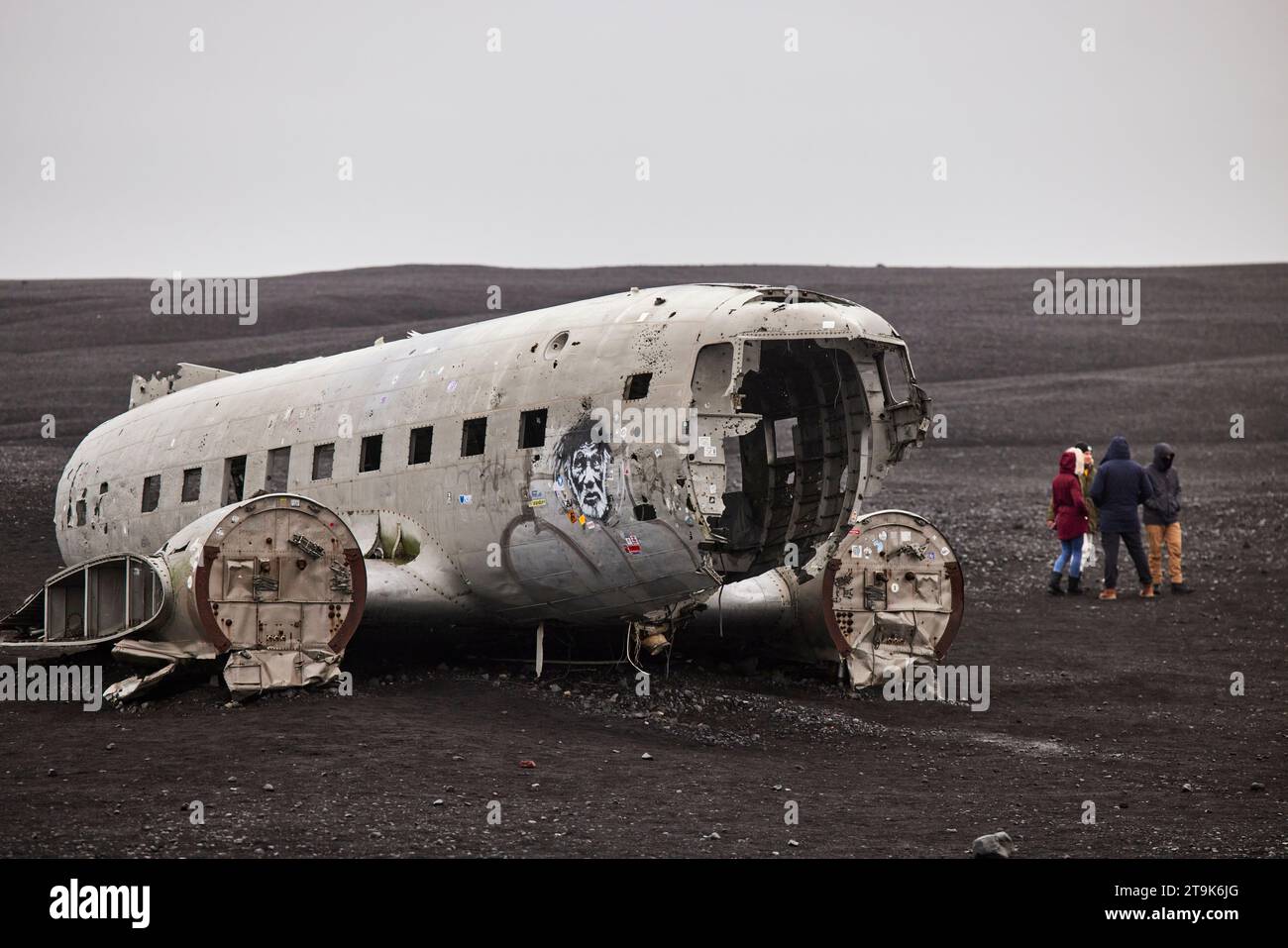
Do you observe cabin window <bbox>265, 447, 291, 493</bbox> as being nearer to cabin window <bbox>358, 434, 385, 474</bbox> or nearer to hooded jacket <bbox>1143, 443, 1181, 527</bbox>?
cabin window <bbox>358, 434, 385, 474</bbox>

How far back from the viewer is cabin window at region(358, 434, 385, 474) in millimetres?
20156

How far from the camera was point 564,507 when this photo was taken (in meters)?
17.9

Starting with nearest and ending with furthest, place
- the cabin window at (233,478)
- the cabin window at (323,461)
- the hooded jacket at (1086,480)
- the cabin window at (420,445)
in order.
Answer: the cabin window at (420,445) → the cabin window at (323,461) → the cabin window at (233,478) → the hooded jacket at (1086,480)

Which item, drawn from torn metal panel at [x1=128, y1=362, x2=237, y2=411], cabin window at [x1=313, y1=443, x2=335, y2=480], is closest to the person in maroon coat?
cabin window at [x1=313, y1=443, x2=335, y2=480]

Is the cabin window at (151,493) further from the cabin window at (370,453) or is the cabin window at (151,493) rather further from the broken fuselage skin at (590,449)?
the cabin window at (370,453)

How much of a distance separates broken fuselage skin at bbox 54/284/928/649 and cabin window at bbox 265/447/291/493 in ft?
0.08

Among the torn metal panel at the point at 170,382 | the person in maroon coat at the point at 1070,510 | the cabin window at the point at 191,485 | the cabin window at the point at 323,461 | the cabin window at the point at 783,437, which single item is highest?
the torn metal panel at the point at 170,382

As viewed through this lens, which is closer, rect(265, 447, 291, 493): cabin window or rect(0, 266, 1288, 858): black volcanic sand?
rect(0, 266, 1288, 858): black volcanic sand

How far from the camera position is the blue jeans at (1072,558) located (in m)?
28.8

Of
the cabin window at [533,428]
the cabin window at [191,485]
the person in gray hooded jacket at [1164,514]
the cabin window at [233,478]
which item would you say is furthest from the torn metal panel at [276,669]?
the person in gray hooded jacket at [1164,514]

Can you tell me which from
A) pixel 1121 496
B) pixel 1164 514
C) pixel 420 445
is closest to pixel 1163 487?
pixel 1164 514

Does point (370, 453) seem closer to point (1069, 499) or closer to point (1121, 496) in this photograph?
point (1069, 499)
